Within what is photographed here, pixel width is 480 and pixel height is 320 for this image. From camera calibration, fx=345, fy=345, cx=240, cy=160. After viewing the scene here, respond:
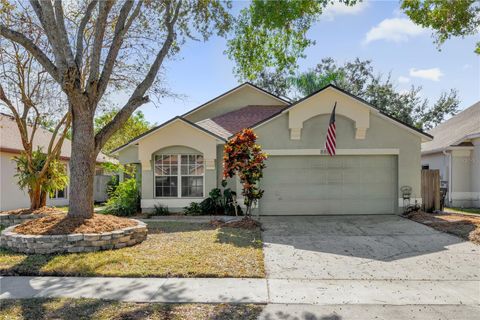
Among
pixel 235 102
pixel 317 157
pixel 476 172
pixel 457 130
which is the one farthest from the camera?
pixel 235 102

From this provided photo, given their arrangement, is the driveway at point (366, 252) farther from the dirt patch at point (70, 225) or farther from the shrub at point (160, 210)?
the shrub at point (160, 210)

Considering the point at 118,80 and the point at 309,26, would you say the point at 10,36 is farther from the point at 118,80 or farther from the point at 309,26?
the point at 309,26

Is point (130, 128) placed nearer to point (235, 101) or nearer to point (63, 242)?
point (235, 101)

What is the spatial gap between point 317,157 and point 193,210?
5.37 meters

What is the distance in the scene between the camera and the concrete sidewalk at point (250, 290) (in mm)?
5339

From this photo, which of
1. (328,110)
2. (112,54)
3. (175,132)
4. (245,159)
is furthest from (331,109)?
(112,54)

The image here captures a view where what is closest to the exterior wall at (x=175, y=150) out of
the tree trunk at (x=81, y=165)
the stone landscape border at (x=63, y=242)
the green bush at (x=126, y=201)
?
the green bush at (x=126, y=201)

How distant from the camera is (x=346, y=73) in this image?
125ft

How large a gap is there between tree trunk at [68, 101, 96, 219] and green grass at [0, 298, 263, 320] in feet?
13.6

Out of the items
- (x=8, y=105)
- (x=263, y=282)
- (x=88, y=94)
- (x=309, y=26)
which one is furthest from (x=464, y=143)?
(x=8, y=105)

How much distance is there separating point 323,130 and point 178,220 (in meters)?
6.64

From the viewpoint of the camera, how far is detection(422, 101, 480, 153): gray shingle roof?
56.4 feet

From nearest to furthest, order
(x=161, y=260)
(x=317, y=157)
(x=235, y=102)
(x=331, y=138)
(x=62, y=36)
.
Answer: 1. (x=161, y=260)
2. (x=62, y=36)
3. (x=331, y=138)
4. (x=317, y=157)
5. (x=235, y=102)

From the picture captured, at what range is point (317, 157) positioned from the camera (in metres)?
13.8
